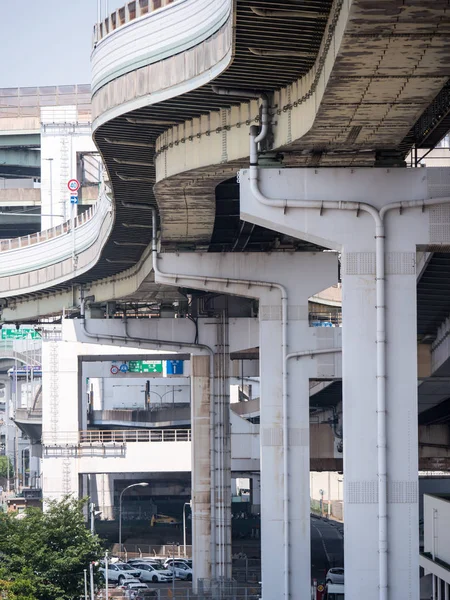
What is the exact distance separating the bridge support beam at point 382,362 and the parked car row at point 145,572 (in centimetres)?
3872

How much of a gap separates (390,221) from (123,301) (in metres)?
38.3

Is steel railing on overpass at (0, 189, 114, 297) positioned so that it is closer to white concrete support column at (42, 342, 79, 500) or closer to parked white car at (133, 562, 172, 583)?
white concrete support column at (42, 342, 79, 500)

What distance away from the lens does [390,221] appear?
2545 centimetres

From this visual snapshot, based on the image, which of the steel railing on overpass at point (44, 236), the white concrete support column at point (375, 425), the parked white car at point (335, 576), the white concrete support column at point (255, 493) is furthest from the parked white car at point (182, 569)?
the white concrete support column at point (375, 425)

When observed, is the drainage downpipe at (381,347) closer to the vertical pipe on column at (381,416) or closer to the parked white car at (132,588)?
the vertical pipe on column at (381,416)

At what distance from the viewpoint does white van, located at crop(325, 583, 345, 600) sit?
49031mm

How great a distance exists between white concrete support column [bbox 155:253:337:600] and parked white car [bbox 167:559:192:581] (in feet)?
73.1

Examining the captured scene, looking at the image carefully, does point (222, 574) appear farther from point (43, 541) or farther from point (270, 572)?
point (270, 572)

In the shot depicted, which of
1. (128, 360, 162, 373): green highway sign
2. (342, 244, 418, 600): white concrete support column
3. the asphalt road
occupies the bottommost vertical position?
the asphalt road

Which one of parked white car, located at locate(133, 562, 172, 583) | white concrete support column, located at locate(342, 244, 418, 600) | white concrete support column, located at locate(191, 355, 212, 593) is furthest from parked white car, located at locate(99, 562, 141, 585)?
white concrete support column, located at locate(342, 244, 418, 600)

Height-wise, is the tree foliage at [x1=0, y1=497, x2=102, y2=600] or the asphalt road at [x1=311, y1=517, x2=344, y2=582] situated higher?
the tree foliage at [x1=0, y1=497, x2=102, y2=600]

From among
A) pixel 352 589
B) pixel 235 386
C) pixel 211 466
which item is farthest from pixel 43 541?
pixel 235 386

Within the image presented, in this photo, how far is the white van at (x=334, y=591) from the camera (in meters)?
49.0

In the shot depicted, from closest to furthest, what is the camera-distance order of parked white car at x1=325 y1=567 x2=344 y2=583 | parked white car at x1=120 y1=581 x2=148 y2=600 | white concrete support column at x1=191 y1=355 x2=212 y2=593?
white concrete support column at x1=191 y1=355 x2=212 y2=593 < parked white car at x1=120 y1=581 x2=148 y2=600 < parked white car at x1=325 y1=567 x2=344 y2=583
